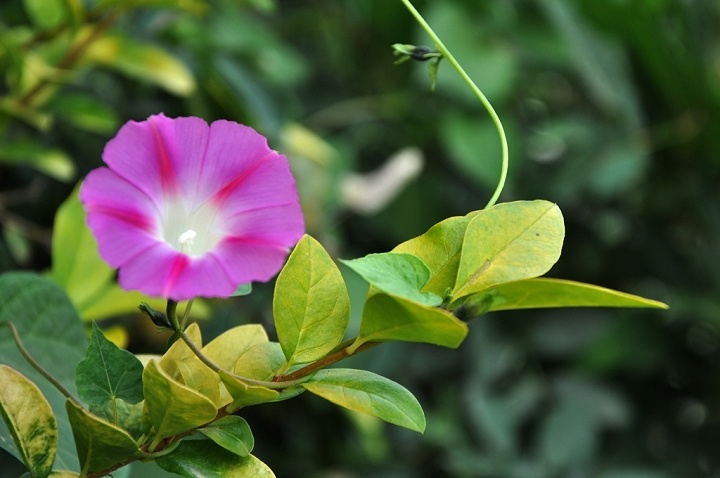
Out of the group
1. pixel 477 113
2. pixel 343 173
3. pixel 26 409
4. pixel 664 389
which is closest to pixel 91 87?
pixel 343 173

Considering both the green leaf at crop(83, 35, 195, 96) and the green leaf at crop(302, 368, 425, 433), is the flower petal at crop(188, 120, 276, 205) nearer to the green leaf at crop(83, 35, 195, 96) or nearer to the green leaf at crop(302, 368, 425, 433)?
the green leaf at crop(302, 368, 425, 433)

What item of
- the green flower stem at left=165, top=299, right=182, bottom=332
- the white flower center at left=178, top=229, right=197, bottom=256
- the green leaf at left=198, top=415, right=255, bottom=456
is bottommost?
the green leaf at left=198, top=415, right=255, bottom=456

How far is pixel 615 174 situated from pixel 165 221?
82 cm

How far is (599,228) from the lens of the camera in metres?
1.15

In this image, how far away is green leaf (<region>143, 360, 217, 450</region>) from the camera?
28 centimetres

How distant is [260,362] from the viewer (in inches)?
12.8

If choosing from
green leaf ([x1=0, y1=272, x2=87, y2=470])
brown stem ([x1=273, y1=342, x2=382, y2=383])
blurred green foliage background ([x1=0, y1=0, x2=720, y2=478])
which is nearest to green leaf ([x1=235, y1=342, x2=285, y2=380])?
brown stem ([x1=273, y1=342, x2=382, y2=383])

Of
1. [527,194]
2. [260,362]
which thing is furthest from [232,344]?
[527,194]

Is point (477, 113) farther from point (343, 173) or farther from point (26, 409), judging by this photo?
point (26, 409)

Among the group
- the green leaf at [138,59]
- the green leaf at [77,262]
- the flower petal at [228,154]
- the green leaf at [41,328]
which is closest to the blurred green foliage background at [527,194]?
the green leaf at [138,59]

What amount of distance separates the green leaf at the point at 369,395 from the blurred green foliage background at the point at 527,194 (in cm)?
56

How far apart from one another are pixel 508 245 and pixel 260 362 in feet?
0.34

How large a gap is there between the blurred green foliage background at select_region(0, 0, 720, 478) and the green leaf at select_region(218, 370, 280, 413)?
573 mm

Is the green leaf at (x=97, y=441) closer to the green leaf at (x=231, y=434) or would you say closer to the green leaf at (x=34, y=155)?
the green leaf at (x=231, y=434)
